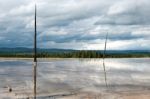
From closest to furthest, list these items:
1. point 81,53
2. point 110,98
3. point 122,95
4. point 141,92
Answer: point 110,98 → point 122,95 → point 141,92 → point 81,53

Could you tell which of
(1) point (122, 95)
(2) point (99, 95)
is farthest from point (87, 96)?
(1) point (122, 95)

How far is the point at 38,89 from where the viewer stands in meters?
33.2

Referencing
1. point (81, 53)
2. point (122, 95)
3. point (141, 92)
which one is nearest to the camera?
point (122, 95)

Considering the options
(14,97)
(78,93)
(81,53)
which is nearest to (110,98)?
(78,93)

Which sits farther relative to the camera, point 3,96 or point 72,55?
point 72,55

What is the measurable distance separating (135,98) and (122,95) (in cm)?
148

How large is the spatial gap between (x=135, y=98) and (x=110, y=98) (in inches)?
88.9

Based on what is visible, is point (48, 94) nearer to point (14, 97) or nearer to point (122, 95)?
point (14, 97)

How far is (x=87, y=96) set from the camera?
2875 cm

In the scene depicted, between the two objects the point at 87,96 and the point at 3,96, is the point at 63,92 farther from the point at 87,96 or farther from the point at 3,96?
the point at 3,96

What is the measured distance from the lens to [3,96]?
1118 inches

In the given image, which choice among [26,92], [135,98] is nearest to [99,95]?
[135,98]

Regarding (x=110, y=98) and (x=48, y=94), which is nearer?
(x=110, y=98)

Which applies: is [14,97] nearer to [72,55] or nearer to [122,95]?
[122,95]
